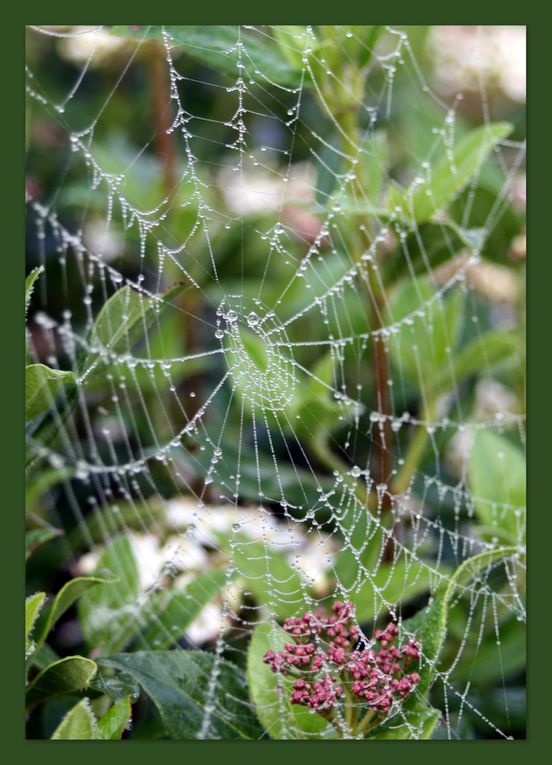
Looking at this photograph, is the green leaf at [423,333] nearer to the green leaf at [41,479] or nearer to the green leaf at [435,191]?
the green leaf at [435,191]

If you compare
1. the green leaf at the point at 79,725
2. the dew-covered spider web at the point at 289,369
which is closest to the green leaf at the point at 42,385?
the dew-covered spider web at the point at 289,369

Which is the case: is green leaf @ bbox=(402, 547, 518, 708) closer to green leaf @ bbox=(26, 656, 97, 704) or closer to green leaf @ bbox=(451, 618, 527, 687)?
green leaf @ bbox=(451, 618, 527, 687)

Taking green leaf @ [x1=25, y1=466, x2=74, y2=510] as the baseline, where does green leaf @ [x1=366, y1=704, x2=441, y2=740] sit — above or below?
below

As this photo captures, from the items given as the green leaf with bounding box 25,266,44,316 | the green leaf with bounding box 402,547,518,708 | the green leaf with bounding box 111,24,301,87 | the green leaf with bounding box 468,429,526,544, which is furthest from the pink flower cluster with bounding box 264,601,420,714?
the green leaf with bounding box 111,24,301,87

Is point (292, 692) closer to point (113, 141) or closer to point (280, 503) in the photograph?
point (280, 503)

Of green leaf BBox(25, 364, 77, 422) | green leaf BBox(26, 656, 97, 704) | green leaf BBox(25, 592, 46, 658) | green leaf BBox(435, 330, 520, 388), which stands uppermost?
green leaf BBox(435, 330, 520, 388)
